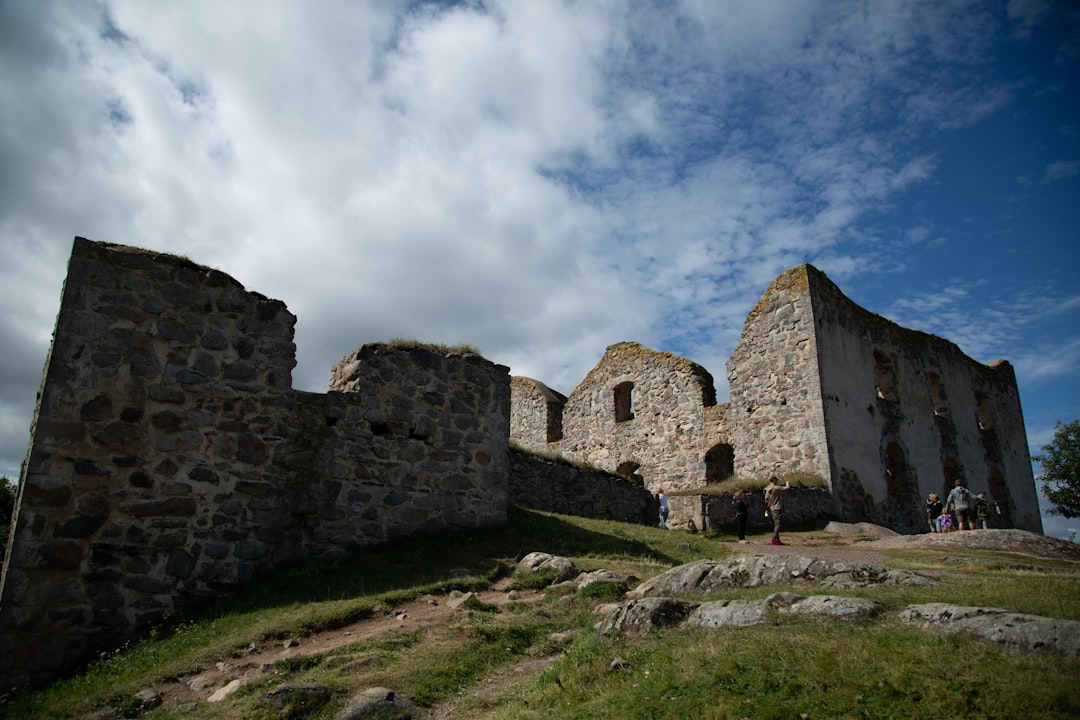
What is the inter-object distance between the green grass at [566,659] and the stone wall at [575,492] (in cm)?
554

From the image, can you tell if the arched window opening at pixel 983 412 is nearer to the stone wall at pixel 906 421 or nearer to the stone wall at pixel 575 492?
the stone wall at pixel 906 421

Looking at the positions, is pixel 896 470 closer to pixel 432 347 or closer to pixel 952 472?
pixel 952 472

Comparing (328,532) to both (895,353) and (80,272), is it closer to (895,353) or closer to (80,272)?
(80,272)

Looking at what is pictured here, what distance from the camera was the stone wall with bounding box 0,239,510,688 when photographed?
814 cm

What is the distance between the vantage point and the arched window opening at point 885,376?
25109 mm

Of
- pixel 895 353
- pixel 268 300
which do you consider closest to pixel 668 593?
pixel 268 300

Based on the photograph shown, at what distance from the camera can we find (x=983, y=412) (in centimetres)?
3139

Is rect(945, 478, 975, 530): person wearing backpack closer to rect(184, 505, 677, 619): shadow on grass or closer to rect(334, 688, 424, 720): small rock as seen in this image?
rect(184, 505, 677, 619): shadow on grass

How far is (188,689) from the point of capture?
656cm

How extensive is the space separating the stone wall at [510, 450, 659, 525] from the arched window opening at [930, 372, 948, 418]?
51.2ft

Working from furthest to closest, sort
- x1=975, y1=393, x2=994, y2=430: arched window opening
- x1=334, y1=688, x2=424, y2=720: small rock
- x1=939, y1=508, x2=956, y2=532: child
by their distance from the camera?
x1=975, y1=393, x2=994, y2=430: arched window opening → x1=939, y1=508, x2=956, y2=532: child → x1=334, y1=688, x2=424, y2=720: small rock

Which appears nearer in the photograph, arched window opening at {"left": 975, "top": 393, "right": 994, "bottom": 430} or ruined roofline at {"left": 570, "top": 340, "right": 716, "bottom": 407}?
ruined roofline at {"left": 570, "top": 340, "right": 716, "bottom": 407}

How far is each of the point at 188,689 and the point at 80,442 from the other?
363 centimetres

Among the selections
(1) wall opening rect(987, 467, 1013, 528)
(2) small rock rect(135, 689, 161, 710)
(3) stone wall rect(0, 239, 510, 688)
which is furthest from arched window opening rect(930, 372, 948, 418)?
(2) small rock rect(135, 689, 161, 710)
